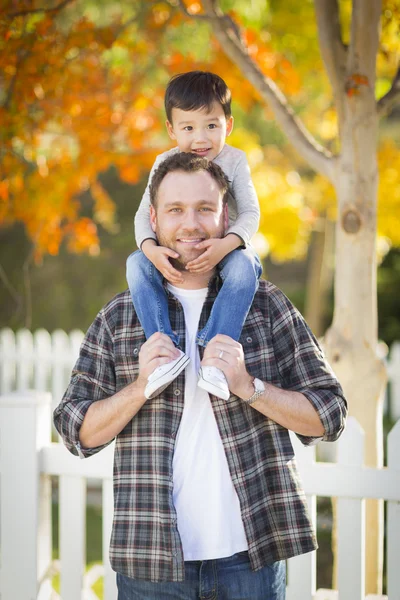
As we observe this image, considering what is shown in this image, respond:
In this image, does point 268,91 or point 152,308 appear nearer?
point 152,308

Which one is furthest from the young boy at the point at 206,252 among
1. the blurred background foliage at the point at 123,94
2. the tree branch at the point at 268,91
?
the blurred background foliage at the point at 123,94

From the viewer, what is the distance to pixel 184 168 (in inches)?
82.4

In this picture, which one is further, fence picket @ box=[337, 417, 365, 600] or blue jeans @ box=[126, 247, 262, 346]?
fence picket @ box=[337, 417, 365, 600]

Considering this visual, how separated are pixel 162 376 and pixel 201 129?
105cm

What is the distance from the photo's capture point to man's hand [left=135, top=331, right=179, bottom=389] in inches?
75.9

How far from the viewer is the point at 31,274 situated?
12469mm

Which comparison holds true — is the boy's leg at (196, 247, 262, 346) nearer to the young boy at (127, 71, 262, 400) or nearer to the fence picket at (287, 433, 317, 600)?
the young boy at (127, 71, 262, 400)

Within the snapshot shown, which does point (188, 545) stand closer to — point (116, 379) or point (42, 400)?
point (116, 379)

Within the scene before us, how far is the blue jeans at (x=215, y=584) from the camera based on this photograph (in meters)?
1.93

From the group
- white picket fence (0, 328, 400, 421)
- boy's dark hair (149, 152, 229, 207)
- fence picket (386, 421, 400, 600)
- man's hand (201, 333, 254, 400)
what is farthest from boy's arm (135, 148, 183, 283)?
white picket fence (0, 328, 400, 421)

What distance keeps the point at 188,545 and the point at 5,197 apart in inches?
148

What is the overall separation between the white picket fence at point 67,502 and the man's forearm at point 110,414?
28.7 inches

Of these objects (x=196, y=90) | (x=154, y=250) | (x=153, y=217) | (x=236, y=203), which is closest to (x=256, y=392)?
(x=154, y=250)

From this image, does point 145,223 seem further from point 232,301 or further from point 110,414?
point 110,414
